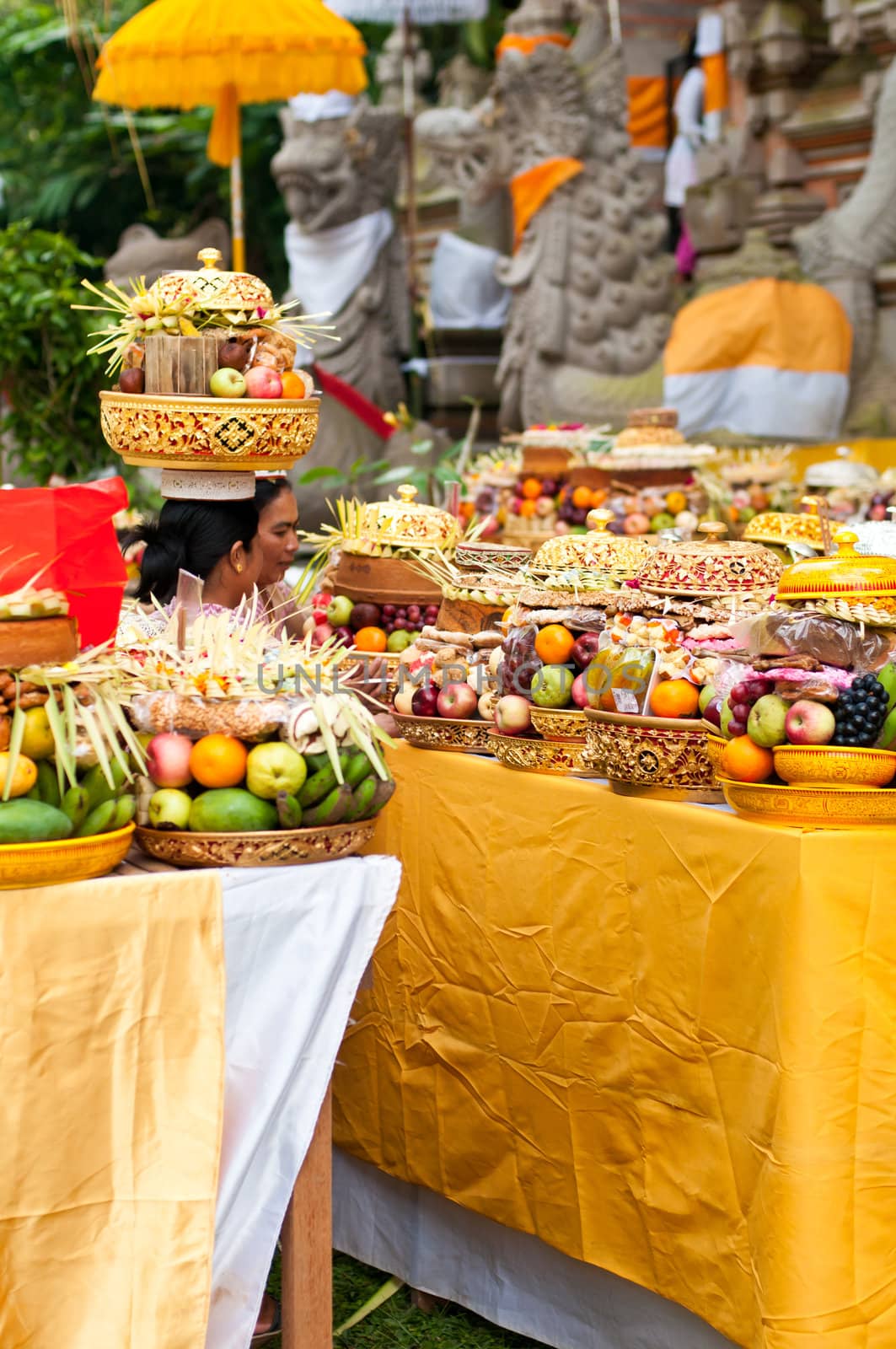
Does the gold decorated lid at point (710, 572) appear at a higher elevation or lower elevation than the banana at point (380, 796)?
higher

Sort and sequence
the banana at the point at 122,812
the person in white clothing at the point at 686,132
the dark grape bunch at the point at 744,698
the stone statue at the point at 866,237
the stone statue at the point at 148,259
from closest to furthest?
the banana at the point at 122,812
the dark grape bunch at the point at 744,698
the stone statue at the point at 866,237
the person in white clothing at the point at 686,132
the stone statue at the point at 148,259

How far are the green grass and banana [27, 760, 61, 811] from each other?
1.18 meters

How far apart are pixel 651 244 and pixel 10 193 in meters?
8.25

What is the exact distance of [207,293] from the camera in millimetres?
3387

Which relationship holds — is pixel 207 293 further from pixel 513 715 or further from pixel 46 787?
pixel 46 787

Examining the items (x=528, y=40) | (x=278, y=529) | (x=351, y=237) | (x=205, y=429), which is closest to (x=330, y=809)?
(x=205, y=429)

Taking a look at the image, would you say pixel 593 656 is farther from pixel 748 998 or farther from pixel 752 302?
pixel 752 302

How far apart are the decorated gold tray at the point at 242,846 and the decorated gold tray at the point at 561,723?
0.62 meters

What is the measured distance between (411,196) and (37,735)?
9.02 metres

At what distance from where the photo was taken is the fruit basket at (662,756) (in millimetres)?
2668

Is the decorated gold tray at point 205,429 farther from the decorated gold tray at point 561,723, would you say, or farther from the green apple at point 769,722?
the green apple at point 769,722

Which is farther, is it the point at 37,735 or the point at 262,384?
the point at 262,384

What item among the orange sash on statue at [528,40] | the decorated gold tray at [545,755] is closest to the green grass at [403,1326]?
the decorated gold tray at [545,755]

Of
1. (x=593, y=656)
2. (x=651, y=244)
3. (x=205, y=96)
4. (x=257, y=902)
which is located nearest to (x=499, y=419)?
(x=651, y=244)
